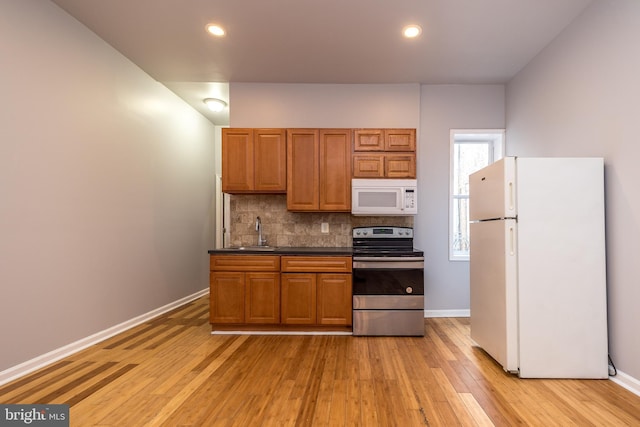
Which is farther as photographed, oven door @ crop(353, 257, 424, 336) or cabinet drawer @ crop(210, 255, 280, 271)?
cabinet drawer @ crop(210, 255, 280, 271)

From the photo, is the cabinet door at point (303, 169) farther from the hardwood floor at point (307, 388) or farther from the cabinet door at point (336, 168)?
the hardwood floor at point (307, 388)

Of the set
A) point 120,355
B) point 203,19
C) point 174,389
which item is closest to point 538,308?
point 174,389

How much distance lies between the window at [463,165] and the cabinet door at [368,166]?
41.3 inches

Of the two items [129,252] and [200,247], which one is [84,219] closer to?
[129,252]

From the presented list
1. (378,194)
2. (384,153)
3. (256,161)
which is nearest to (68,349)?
(256,161)

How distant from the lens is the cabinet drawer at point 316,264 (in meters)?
3.42

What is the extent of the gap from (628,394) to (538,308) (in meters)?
0.71

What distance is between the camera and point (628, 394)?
2.18 metres

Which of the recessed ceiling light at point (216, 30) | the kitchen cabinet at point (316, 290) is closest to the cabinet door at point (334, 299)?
the kitchen cabinet at point (316, 290)

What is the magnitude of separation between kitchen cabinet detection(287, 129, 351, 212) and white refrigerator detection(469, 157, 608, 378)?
1717 millimetres

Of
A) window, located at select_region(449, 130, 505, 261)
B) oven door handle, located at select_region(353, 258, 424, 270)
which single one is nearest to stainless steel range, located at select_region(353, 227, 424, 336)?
oven door handle, located at select_region(353, 258, 424, 270)

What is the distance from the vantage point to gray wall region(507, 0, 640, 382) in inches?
88.9

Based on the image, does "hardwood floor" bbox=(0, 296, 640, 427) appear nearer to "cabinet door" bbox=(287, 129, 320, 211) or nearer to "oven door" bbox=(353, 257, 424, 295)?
"oven door" bbox=(353, 257, 424, 295)

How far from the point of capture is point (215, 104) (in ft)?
15.6
